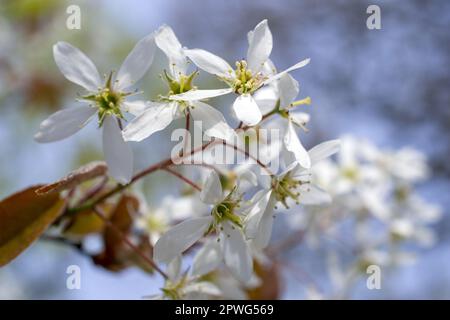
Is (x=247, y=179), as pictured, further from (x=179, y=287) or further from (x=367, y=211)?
(x=367, y=211)

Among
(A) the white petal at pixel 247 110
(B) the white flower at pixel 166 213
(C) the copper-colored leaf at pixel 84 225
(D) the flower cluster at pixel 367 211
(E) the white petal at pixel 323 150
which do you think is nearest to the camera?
(A) the white petal at pixel 247 110

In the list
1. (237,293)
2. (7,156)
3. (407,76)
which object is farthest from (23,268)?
(407,76)

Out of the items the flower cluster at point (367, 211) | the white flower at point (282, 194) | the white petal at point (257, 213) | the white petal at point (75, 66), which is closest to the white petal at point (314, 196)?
the white flower at point (282, 194)

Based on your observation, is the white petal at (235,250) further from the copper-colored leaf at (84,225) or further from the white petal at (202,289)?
the copper-colored leaf at (84,225)

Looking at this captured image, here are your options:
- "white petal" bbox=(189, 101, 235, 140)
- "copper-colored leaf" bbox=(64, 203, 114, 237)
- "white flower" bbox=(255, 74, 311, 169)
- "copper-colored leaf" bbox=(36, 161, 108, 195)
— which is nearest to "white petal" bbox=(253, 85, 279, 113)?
"white flower" bbox=(255, 74, 311, 169)

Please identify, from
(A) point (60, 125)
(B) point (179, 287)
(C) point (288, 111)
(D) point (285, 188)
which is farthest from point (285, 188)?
(A) point (60, 125)

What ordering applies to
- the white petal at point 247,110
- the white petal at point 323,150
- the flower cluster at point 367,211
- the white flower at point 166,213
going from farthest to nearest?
the flower cluster at point 367,211
the white flower at point 166,213
the white petal at point 323,150
the white petal at point 247,110

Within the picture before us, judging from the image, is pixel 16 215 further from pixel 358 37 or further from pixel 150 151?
pixel 358 37

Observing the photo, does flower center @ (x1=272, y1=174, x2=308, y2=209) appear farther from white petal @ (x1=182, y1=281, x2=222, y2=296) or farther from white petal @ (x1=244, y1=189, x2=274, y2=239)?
white petal @ (x1=182, y1=281, x2=222, y2=296)
